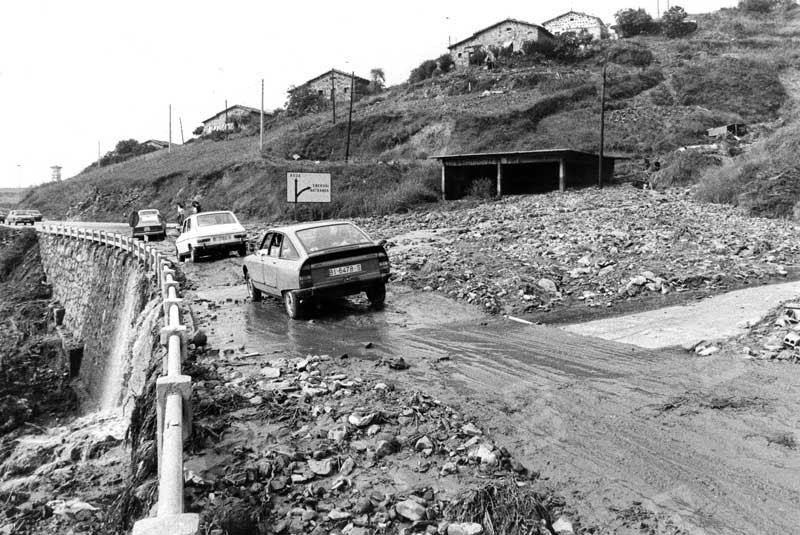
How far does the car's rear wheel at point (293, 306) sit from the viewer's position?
32.7 ft

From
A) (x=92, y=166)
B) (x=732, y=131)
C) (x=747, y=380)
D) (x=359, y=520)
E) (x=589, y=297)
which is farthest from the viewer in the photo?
(x=92, y=166)

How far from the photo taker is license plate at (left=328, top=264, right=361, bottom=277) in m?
9.84

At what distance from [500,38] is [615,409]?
76730mm

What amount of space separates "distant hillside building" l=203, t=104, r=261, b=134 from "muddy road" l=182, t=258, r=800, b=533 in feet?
275

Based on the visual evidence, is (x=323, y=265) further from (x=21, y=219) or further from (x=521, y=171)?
(x=21, y=219)

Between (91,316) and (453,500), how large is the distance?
78.0ft

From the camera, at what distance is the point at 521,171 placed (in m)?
35.9

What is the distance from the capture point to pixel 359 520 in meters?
3.64

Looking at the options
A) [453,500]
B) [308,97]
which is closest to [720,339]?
[453,500]

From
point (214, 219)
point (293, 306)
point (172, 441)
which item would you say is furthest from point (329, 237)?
point (214, 219)

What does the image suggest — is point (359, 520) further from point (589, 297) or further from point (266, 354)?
point (589, 297)

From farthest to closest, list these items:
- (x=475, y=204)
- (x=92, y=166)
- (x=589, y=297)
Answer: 1. (x=92, y=166)
2. (x=475, y=204)
3. (x=589, y=297)

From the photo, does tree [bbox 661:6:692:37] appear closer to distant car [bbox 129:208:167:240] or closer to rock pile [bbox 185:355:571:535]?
distant car [bbox 129:208:167:240]

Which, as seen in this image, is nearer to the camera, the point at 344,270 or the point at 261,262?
the point at 344,270
